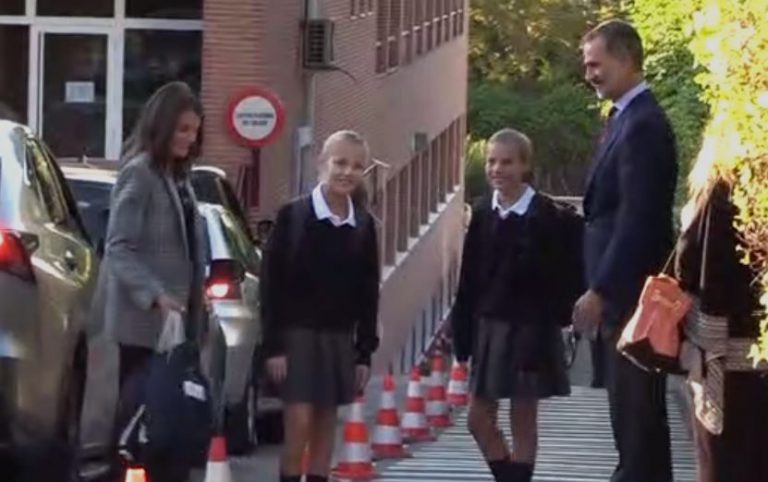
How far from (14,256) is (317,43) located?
18.5m

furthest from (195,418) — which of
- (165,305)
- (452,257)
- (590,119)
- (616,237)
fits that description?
(590,119)

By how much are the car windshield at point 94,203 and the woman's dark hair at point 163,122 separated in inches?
129

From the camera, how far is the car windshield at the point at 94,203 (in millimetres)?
13391

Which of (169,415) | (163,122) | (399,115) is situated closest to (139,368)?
(169,415)

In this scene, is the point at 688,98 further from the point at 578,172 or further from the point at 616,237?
the point at 578,172

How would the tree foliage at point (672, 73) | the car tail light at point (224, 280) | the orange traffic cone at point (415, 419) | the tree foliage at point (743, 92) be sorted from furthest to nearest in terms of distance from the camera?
the tree foliage at point (672, 73), the orange traffic cone at point (415, 419), the car tail light at point (224, 280), the tree foliage at point (743, 92)

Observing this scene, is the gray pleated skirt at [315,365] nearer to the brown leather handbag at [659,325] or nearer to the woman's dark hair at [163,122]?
the woman's dark hair at [163,122]

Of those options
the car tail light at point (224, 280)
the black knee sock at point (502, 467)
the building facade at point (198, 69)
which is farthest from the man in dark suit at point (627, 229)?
the building facade at point (198, 69)

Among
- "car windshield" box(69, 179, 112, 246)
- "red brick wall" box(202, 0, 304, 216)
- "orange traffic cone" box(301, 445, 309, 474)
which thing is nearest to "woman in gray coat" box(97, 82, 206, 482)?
"orange traffic cone" box(301, 445, 309, 474)

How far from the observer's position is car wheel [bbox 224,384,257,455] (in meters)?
14.9

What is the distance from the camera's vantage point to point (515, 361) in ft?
33.9

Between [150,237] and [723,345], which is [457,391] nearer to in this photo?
[150,237]

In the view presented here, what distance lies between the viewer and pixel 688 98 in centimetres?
2623

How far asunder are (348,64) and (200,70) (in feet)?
19.8
